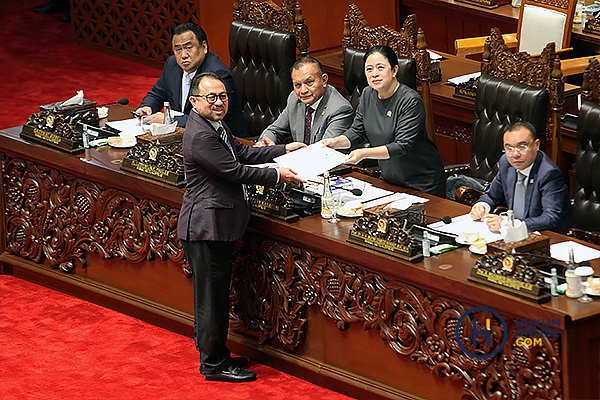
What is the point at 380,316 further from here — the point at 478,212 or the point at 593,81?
the point at 593,81

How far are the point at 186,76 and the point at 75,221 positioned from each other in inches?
38.7

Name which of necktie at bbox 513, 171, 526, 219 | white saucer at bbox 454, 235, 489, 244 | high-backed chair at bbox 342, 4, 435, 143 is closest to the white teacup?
white saucer at bbox 454, 235, 489, 244

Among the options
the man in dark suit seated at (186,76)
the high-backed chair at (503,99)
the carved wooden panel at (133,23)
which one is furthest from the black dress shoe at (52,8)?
the high-backed chair at (503,99)

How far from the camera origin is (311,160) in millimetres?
5375

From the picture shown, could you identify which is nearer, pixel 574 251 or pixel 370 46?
pixel 574 251

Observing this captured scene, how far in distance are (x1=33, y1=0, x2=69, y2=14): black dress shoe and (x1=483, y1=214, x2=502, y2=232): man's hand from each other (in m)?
6.85

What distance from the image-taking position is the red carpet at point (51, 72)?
901cm

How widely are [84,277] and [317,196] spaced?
153 centimetres

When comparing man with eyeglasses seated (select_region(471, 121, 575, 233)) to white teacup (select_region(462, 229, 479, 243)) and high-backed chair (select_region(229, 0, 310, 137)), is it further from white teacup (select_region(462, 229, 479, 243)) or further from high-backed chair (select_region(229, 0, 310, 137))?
high-backed chair (select_region(229, 0, 310, 137))

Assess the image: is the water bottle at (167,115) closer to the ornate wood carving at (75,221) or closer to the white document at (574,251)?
the ornate wood carving at (75,221)

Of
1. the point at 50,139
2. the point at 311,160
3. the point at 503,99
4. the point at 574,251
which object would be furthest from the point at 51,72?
the point at 574,251

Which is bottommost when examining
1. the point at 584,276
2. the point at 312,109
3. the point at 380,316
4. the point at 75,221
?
the point at 75,221

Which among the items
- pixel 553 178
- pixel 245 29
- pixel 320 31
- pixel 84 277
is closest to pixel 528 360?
pixel 553 178

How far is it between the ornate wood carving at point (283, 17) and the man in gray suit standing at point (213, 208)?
1706mm
